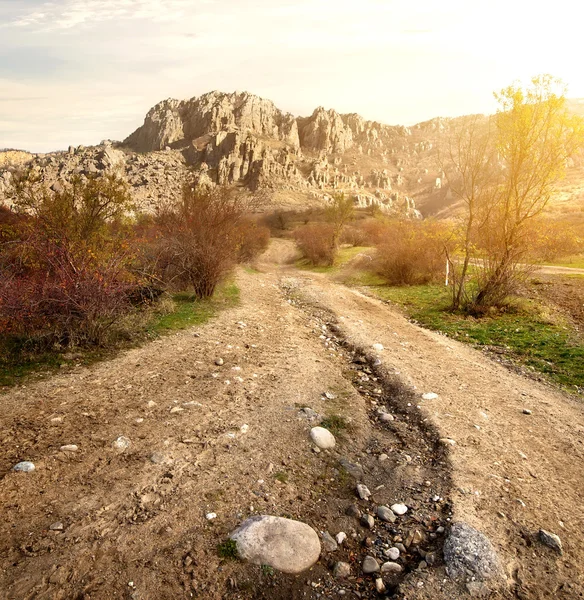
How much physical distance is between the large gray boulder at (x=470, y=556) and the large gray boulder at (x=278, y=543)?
118cm

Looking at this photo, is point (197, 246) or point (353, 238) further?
point (353, 238)

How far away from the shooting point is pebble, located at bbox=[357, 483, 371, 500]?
4.25 meters

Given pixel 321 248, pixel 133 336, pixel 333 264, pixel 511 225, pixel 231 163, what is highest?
pixel 231 163

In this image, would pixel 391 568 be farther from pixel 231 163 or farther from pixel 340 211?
pixel 231 163

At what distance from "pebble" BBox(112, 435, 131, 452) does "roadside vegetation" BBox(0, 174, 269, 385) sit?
3106 millimetres

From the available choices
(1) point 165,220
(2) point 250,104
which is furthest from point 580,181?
(2) point 250,104

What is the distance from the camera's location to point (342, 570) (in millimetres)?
3352

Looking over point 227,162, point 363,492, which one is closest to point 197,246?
point 363,492

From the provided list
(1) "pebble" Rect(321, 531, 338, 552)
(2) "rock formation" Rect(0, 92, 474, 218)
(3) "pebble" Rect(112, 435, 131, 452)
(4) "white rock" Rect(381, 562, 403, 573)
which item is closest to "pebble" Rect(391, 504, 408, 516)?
(4) "white rock" Rect(381, 562, 403, 573)

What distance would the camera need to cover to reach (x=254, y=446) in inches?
197

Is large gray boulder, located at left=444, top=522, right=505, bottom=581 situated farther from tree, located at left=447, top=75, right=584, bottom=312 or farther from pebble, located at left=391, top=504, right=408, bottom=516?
tree, located at left=447, top=75, right=584, bottom=312

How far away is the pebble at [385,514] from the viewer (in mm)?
3949

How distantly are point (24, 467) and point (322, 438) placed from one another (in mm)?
3535

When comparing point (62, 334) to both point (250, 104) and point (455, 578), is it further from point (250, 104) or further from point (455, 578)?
point (250, 104)
